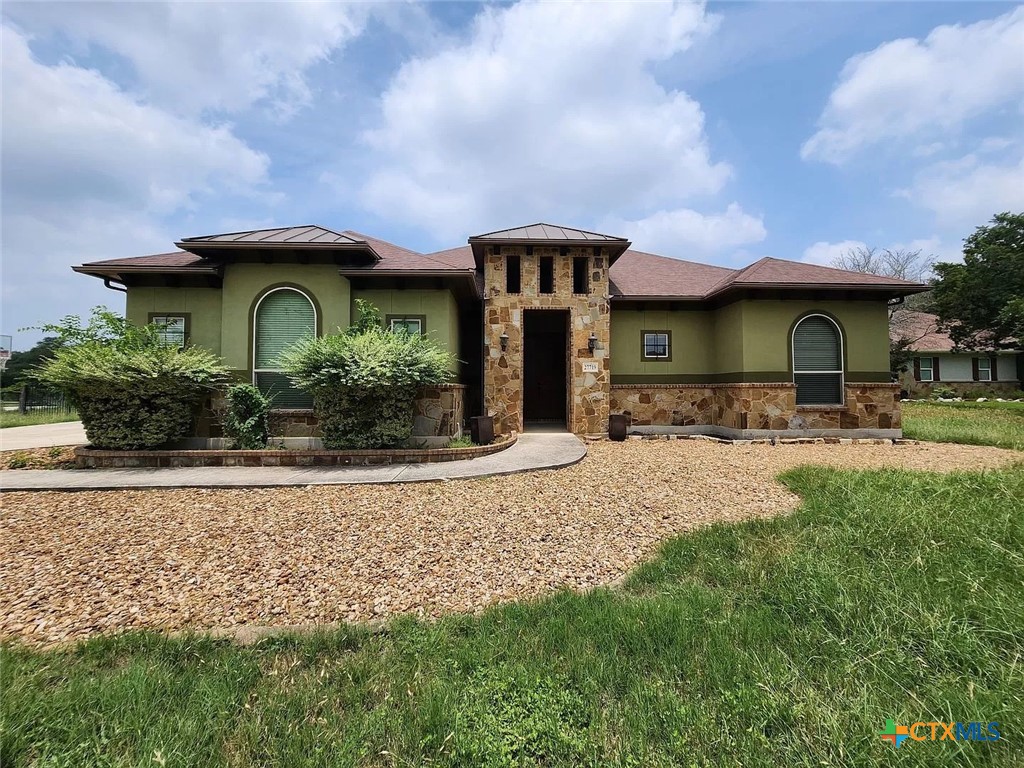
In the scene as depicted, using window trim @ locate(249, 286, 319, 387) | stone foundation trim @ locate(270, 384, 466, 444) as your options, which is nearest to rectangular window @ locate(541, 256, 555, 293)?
stone foundation trim @ locate(270, 384, 466, 444)

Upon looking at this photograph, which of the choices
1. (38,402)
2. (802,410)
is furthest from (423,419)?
(38,402)

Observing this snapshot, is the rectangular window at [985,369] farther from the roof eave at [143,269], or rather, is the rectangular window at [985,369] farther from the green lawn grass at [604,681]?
the roof eave at [143,269]

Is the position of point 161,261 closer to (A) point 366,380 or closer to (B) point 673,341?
(A) point 366,380

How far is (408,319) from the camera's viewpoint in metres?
10.2

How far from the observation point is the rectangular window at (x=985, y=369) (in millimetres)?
23844

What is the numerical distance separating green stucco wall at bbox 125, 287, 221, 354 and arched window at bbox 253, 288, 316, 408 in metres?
1.27

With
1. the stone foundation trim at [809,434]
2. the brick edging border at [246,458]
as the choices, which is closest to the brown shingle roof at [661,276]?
the stone foundation trim at [809,434]

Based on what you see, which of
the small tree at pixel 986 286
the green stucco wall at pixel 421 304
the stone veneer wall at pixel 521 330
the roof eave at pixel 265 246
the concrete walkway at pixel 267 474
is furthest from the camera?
the small tree at pixel 986 286

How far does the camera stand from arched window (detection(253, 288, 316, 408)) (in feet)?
31.8

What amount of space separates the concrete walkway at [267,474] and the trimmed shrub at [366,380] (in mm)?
891

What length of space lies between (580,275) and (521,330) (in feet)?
7.82

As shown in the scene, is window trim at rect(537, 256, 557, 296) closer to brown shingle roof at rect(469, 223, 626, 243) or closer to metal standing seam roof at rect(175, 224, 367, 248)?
brown shingle roof at rect(469, 223, 626, 243)

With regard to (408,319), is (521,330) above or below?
below

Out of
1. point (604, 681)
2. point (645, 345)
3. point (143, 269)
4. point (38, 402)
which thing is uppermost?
point (143, 269)
